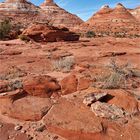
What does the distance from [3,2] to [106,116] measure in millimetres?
85401

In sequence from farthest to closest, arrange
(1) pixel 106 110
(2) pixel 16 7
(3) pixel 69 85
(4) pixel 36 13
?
(4) pixel 36 13, (2) pixel 16 7, (3) pixel 69 85, (1) pixel 106 110

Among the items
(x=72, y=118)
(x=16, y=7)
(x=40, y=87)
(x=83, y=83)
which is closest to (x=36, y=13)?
(x=16, y=7)

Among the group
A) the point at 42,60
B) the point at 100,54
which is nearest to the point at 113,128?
the point at 42,60

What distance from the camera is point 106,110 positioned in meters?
6.32

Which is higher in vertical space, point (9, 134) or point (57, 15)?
point (9, 134)

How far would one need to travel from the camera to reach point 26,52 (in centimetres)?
1661

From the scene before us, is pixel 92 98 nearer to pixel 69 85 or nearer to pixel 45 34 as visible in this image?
pixel 69 85

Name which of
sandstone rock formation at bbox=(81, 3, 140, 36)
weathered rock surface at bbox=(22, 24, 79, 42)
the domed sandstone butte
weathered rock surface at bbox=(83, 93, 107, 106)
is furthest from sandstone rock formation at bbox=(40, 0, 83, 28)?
weathered rock surface at bbox=(83, 93, 107, 106)

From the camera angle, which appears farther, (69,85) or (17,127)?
(69,85)

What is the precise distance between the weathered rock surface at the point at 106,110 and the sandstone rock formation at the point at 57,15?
77359 millimetres

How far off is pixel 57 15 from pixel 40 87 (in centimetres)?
8399

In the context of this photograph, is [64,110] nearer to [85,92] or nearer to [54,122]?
[54,122]

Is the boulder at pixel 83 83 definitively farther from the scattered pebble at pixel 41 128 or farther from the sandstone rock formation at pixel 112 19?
the sandstone rock formation at pixel 112 19

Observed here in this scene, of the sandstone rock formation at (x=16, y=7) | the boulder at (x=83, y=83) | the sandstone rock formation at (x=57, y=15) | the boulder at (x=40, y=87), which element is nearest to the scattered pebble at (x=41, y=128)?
the boulder at (x=40, y=87)
